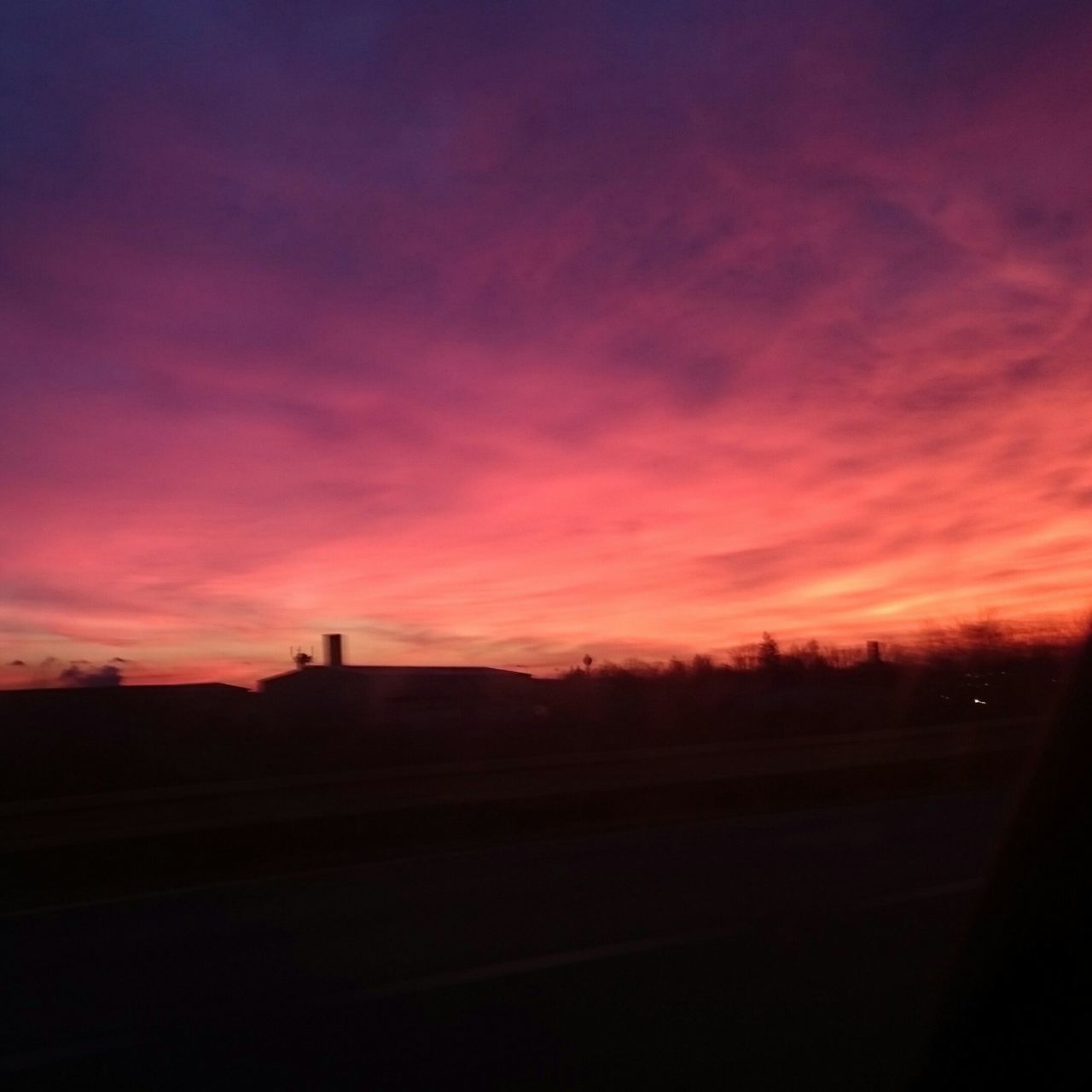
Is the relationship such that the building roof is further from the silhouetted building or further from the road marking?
the road marking

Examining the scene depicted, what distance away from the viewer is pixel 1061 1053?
10.7 ft

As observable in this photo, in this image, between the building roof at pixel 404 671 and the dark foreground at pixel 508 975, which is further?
→ the building roof at pixel 404 671

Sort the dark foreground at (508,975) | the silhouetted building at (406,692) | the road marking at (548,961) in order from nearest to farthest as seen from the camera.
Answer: the dark foreground at (508,975) → the road marking at (548,961) → the silhouetted building at (406,692)

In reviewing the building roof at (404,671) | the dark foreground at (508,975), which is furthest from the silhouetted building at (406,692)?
the dark foreground at (508,975)

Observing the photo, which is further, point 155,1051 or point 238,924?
point 238,924

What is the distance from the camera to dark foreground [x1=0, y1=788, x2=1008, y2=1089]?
6457mm

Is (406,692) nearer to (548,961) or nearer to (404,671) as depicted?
(404,671)

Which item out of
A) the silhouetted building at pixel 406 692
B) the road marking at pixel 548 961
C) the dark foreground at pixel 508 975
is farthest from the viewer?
the silhouetted building at pixel 406 692

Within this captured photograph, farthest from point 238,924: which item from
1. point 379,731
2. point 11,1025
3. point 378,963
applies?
point 379,731

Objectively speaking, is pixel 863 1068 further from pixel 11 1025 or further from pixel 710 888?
pixel 710 888

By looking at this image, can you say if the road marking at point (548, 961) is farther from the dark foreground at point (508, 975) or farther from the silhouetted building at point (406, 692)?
the silhouetted building at point (406, 692)

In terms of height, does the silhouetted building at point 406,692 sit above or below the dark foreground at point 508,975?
above

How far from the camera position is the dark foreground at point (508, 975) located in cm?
646

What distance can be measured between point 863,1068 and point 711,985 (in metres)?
1.97
